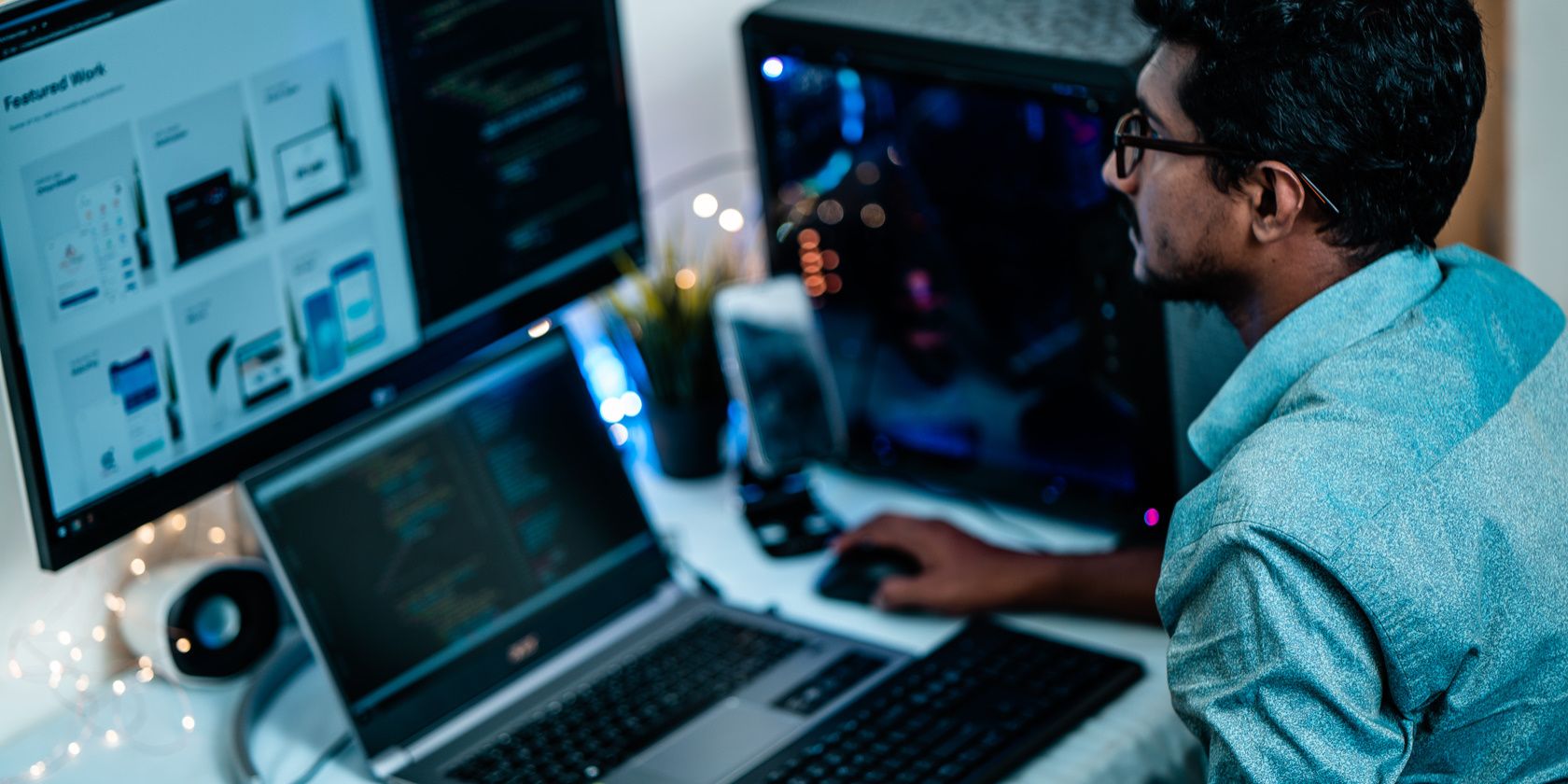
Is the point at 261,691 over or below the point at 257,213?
below

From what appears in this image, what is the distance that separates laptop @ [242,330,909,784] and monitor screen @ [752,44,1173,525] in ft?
0.99

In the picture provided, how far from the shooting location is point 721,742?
4.07 ft

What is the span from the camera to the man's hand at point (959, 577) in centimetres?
137

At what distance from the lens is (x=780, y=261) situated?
168 centimetres

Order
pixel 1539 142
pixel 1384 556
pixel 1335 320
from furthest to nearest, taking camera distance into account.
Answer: pixel 1539 142, pixel 1335 320, pixel 1384 556

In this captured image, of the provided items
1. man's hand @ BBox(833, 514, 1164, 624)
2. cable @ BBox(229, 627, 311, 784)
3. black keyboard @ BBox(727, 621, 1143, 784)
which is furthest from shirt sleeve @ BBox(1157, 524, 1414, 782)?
cable @ BBox(229, 627, 311, 784)

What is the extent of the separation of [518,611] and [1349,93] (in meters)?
0.74

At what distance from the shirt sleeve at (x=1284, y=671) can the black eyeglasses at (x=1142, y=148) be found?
0.75ft

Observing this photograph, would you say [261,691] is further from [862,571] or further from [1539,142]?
[1539,142]

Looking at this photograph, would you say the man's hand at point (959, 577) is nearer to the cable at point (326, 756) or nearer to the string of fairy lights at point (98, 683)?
the cable at point (326, 756)

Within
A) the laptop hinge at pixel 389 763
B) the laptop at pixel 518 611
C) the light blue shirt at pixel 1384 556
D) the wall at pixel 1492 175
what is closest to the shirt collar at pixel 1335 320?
the light blue shirt at pixel 1384 556

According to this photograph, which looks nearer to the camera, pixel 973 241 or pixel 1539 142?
pixel 973 241

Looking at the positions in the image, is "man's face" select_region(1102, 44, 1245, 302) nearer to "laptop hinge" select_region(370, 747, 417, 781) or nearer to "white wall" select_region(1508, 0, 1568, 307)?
"laptop hinge" select_region(370, 747, 417, 781)

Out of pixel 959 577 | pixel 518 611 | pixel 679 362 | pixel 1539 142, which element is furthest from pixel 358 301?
pixel 1539 142
